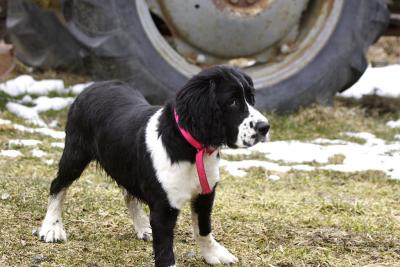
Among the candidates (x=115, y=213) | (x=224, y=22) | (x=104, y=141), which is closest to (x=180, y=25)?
(x=224, y=22)

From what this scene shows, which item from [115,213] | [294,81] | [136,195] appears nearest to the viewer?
[136,195]

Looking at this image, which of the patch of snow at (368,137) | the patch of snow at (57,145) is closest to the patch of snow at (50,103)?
the patch of snow at (57,145)

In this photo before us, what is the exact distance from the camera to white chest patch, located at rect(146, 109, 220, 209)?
11.7 ft

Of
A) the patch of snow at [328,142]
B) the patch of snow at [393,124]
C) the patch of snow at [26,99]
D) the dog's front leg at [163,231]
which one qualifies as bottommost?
the patch of snow at [26,99]

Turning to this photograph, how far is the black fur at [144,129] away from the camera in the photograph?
3.47 metres

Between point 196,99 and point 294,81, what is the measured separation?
11.8 ft

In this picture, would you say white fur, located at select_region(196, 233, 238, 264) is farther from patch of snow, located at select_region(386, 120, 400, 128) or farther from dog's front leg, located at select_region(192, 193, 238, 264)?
patch of snow, located at select_region(386, 120, 400, 128)

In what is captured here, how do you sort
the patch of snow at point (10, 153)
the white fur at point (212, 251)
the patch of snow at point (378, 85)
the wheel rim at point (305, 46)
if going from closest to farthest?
the white fur at point (212, 251) → the patch of snow at point (10, 153) → the wheel rim at point (305, 46) → the patch of snow at point (378, 85)

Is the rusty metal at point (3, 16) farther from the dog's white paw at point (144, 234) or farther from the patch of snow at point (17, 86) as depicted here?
the dog's white paw at point (144, 234)

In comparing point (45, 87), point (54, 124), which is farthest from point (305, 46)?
point (45, 87)

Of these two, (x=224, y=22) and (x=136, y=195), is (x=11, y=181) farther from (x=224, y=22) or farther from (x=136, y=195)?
(x=224, y=22)

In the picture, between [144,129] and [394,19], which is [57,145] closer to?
[144,129]

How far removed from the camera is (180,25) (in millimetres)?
6637

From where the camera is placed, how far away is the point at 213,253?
13.0 ft
